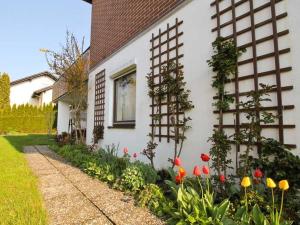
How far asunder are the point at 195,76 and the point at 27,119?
2268cm

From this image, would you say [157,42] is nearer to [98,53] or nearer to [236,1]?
[236,1]

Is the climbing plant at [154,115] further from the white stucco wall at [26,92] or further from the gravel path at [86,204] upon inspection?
the white stucco wall at [26,92]

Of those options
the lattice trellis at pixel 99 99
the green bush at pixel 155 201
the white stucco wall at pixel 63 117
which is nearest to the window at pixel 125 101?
the lattice trellis at pixel 99 99

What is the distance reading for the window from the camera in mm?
5930

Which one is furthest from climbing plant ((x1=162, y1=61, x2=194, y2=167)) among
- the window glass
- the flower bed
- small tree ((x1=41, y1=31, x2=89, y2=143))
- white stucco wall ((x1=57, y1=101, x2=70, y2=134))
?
white stucco wall ((x1=57, y1=101, x2=70, y2=134))

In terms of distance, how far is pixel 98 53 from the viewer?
26.7 ft

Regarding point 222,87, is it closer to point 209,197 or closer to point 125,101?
point 209,197

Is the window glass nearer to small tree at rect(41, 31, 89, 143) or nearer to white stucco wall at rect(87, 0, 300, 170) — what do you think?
white stucco wall at rect(87, 0, 300, 170)

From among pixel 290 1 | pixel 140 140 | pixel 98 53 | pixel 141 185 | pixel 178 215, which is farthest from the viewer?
pixel 98 53

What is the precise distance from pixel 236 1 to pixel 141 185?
2.70 m

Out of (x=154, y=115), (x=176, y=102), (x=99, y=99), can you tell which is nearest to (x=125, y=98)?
(x=99, y=99)

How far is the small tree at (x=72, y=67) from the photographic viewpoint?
8555 millimetres

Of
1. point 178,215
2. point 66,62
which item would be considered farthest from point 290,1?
point 66,62

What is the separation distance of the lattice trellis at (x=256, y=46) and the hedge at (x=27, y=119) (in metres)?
21.2
